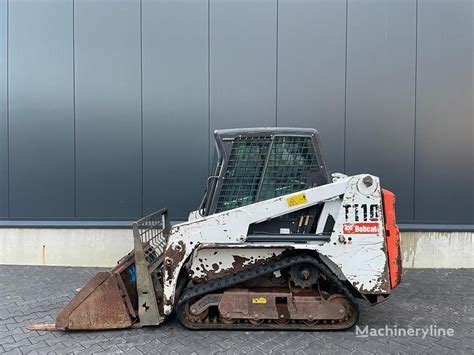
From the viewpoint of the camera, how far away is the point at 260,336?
329 cm

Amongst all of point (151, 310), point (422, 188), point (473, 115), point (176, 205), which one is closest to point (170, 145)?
point (176, 205)

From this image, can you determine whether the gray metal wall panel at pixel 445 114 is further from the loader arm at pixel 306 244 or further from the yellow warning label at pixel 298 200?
the yellow warning label at pixel 298 200

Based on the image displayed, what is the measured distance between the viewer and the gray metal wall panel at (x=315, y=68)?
19.4 ft

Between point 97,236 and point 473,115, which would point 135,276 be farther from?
point 473,115

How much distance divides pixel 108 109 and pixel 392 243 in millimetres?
5323

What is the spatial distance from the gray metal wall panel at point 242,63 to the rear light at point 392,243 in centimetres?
306

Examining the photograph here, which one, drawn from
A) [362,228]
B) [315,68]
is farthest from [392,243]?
[315,68]

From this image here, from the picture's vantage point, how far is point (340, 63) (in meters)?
5.94

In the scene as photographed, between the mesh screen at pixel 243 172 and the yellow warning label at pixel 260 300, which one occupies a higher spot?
the mesh screen at pixel 243 172

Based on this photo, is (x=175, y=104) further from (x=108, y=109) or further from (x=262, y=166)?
(x=262, y=166)

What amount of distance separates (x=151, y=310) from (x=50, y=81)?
5.06 metres

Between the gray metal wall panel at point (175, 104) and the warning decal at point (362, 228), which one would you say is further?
the gray metal wall panel at point (175, 104)

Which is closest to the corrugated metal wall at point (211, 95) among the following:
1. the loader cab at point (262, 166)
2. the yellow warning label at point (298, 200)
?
the loader cab at point (262, 166)

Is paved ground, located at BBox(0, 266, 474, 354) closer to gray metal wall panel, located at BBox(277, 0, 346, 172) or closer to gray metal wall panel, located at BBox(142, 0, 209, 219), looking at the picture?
gray metal wall panel, located at BBox(142, 0, 209, 219)
